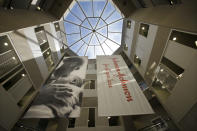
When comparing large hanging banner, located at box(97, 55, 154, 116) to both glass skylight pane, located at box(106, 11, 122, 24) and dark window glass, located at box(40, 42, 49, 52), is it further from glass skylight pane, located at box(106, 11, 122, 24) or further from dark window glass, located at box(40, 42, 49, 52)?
glass skylight pane, located at box(106, 11, 122, 24)

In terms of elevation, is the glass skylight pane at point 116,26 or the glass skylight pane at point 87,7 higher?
the glass skylight pane at point 87,7

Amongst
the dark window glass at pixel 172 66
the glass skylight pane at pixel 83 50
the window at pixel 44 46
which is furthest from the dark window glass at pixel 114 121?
the glass skylight pane at pixel 83 50

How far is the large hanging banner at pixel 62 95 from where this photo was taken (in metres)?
6.87

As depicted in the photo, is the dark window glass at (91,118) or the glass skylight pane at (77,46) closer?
the dark window glass at (91,118)

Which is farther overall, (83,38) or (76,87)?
(83,38)

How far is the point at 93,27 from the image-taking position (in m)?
17.8

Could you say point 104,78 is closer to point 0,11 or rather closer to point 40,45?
point 40,45

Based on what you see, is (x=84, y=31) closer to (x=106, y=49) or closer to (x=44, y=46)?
(x=106, y=49)

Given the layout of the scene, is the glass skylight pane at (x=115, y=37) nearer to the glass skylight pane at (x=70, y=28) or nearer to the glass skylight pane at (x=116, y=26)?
the glass skylight pane at (x=116, y=26)

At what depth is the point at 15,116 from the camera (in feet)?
25.3

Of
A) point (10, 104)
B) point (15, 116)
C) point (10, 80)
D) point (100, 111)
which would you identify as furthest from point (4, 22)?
point (100, 111)

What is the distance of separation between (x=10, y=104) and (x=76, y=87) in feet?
15.6

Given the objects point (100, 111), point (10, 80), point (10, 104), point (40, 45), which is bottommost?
point (10, 104)

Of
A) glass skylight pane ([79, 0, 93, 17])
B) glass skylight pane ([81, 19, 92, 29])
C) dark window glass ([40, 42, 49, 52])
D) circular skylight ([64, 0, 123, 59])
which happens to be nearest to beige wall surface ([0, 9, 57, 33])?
dark window glass ([40, 42, 49, 52])
